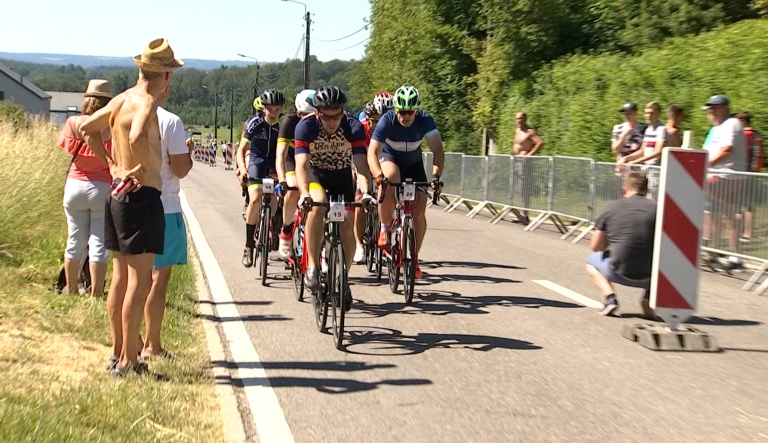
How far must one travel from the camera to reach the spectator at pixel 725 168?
462 inches

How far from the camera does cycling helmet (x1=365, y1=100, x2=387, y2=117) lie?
11783 mm

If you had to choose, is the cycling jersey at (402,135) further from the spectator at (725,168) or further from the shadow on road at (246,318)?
the spectator at (725,168)

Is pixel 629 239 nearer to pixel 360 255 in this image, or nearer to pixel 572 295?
pixel 572 295

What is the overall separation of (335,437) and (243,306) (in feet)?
13.4

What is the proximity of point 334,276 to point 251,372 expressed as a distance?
4.05ft

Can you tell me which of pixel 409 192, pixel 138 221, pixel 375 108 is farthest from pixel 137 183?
pixel 375 108

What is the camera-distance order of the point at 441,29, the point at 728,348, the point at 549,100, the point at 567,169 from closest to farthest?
the point at 728,348 < the point at 567,169 < the point at 549,100 < the point at 441,29

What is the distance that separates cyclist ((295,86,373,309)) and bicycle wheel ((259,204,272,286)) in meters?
2.46

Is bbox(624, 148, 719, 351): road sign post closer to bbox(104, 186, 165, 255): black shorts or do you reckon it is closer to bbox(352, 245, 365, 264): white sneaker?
bbox(104, 186, 165, 255): black shorts

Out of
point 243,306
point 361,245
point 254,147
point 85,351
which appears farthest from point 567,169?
point 85,351

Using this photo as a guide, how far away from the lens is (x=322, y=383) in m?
6.32

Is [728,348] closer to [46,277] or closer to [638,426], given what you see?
[638,426]

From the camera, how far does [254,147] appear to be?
11.4 metres

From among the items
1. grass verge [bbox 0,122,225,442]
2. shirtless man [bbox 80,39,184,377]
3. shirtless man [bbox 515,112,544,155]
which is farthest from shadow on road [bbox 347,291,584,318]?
shirtless man [bbox 515,112,544,155]
